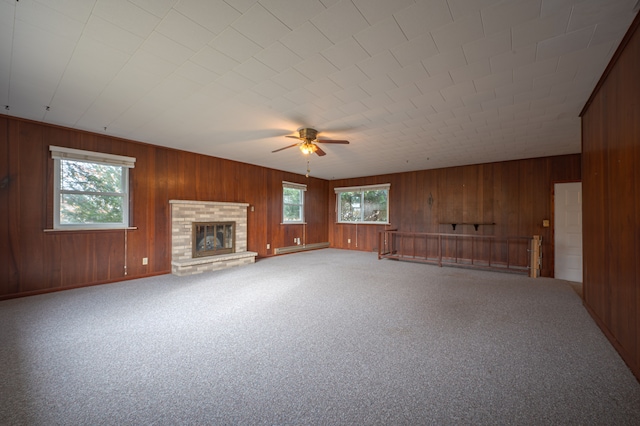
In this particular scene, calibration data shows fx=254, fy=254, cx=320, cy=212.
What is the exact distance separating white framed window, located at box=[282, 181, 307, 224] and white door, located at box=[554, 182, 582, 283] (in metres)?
6.13

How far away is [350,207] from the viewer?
8.80m

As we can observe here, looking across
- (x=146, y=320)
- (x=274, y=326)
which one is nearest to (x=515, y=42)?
(x=274, y=326)

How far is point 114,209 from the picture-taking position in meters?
4.41

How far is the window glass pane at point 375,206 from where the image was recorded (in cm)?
798

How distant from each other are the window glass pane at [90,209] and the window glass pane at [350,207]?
621 centimetres

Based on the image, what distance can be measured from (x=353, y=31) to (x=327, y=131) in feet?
6.82

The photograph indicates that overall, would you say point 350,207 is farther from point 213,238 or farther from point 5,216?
point 5,216

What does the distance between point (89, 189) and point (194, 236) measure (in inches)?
72.0

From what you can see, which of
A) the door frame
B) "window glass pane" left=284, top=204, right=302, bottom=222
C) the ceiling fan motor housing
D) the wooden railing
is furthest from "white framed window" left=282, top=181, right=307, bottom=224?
the door frame

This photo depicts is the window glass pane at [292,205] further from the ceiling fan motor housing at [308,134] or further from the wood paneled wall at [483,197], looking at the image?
the ceiling fan motor housing at [308,134]

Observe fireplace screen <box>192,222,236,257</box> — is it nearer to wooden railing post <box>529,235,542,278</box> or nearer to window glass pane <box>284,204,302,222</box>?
window glass pane <box>284,204,302,222</box>

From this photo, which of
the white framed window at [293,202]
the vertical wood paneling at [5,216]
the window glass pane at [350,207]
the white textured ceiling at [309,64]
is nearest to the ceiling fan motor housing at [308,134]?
the white textured ceiling at [309,64]

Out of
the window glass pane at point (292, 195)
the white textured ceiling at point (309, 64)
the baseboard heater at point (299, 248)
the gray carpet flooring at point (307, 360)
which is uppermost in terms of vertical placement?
the white textured ceiling at point (309, 64)

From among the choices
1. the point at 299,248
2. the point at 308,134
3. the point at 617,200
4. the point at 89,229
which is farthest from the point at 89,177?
the point at 617,200
